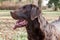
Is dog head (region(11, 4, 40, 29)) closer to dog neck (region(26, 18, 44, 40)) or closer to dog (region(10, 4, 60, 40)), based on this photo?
dog (region(10, 4, 60, 40))

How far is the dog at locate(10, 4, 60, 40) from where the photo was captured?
7551 mm

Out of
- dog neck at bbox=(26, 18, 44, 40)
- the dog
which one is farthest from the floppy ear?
dog neck at bbox=(26, 18, 44, 40)

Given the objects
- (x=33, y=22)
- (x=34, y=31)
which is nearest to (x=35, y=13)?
(x=33, y=22)

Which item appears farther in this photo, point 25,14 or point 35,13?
point 25,14

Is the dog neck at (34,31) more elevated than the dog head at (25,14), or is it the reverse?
the dog head at (25,14)

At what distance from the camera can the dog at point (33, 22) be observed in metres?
7.55

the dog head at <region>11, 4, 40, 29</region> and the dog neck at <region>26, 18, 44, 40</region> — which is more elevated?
the dog head at <region>11, 4, 40, 29</region>

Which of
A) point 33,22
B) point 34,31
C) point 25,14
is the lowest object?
point 34,31

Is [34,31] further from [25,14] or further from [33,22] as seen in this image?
[25,14]

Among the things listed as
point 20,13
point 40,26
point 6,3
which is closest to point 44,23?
point 40,26

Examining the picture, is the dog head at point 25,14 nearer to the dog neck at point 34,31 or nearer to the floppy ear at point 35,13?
the floppy ear at point 35,13

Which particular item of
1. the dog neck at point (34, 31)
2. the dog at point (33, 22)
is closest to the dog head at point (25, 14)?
the dog at point (33, 22)

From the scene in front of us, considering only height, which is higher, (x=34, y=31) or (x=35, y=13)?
(x=35, y=13)

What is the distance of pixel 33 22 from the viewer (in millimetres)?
7566
